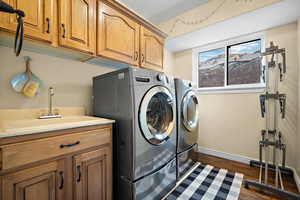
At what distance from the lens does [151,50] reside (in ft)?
6.31

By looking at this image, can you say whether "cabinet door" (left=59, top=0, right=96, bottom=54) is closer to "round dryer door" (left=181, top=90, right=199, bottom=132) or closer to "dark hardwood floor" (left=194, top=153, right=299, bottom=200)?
"round dryer door" (left=181, top=90, right=199, bottom=132)

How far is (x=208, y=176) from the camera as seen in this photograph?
1.81 m

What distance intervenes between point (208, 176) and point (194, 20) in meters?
2.37

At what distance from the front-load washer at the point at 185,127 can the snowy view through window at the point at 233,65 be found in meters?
1.01

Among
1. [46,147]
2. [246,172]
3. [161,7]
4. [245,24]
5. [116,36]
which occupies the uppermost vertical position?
[161,7]

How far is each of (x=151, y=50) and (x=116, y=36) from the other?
2.03 ft

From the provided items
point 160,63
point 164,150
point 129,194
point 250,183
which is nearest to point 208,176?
point 250,183

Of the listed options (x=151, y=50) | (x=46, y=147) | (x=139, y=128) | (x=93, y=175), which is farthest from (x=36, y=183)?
(x=151, y=50)

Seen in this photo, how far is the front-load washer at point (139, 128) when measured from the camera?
108 cm

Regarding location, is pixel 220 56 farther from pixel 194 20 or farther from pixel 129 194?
pixel 129 194

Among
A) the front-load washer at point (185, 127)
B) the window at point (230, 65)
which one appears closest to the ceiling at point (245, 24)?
the window at point (230, 65)

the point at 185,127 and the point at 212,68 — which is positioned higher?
the point at 212,68

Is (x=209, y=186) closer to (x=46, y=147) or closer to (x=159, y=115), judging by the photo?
(x=159, y=115)

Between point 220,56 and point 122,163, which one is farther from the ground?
point 220,56
